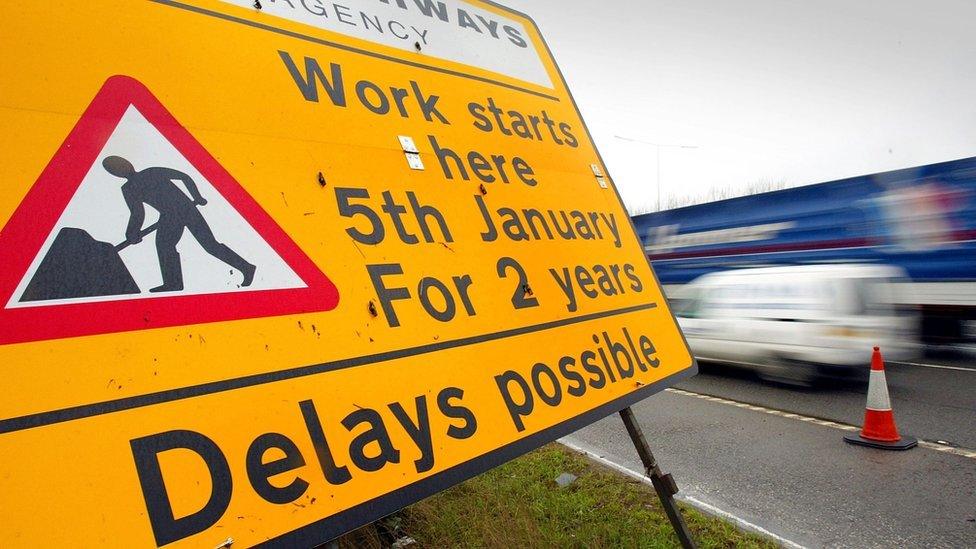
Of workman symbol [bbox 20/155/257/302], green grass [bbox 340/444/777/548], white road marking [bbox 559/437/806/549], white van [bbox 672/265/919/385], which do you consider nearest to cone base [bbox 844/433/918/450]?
white van [bbox 672/265/919/385]

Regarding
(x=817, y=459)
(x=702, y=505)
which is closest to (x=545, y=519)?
(x=702, y=505)

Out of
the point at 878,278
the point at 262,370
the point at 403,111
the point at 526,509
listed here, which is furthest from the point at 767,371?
the point at 262,370

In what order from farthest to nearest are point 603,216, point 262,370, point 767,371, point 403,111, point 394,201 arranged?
1. point 767,371
2. point 603,216
3. point 403,111
4. point 394,201
5. point 262,370

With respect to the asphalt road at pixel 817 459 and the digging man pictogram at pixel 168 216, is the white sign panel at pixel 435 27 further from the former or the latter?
the asphalt road at pixel 817 459

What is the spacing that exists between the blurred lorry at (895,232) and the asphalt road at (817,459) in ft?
7.90

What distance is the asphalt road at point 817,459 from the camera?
11.3 feet

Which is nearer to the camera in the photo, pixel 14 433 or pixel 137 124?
pixel 14 433

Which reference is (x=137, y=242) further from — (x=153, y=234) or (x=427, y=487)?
(x=427, y=487)

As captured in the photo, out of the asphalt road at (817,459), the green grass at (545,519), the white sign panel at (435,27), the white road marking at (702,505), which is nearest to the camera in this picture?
the white sign panel at (435,27)

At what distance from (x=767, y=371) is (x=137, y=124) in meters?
7.67

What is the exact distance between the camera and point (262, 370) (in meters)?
1.27

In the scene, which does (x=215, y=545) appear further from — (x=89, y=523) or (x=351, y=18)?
(x=351, y=18)

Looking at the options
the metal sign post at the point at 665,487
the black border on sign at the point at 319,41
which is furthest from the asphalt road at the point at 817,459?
the black border on sign at the point at 319,41

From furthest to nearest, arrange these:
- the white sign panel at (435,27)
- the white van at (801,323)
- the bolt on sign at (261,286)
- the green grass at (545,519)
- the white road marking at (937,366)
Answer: the white road marking at (937,366)
the white van at (801,323)
the green grass at (545,519)
the white sign panel at (435,27)
the bolt on sign at (261,286)
